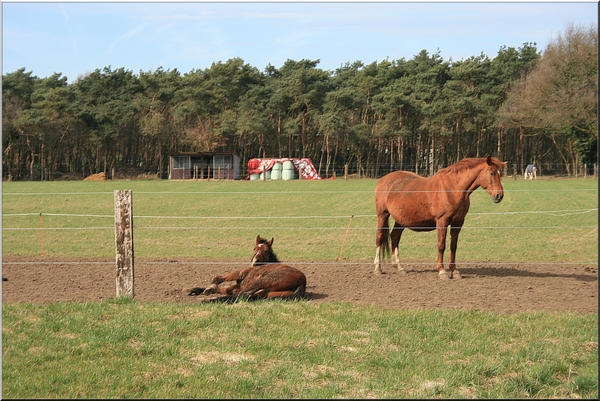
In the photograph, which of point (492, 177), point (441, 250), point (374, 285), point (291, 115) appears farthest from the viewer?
point (291, 115)

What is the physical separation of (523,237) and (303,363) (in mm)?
12340

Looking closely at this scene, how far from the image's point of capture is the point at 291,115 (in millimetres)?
62469

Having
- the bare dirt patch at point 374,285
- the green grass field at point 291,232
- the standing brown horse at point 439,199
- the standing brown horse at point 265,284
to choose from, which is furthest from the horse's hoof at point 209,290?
Result: the standing brown horse at point 439,199

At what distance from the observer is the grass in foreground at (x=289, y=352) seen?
189 inches

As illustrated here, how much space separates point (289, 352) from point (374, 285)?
390cm

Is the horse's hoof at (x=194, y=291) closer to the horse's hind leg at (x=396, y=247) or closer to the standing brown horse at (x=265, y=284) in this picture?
the standing brown horse at (x=265, y=284)

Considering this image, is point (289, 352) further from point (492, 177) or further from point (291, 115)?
point (291, 115)

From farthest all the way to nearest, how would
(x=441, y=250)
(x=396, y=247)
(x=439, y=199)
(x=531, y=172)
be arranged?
(x=531, y=172)
(x=396, y=247)
(x=439, y=199)
(x=441, y=250)

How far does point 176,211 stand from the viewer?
22.9 m

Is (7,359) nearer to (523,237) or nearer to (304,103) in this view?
(523,237)

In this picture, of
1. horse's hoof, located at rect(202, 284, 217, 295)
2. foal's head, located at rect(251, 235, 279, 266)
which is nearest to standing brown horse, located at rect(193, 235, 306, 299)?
horse's hoof, located at rect(202, 284, 217, 295)

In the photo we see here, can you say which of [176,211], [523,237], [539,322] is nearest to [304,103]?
[176,211]

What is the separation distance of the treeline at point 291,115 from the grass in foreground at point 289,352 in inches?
1853

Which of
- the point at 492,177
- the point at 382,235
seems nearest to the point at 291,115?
the point at 382,235
